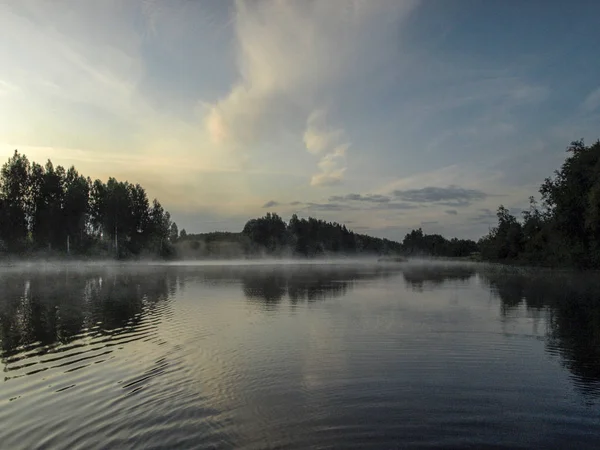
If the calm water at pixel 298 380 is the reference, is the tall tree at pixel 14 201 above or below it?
above

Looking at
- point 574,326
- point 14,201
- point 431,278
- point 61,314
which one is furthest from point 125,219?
point 574,326

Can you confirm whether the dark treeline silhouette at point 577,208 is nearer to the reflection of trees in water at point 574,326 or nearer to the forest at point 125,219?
the forest at point 125,219

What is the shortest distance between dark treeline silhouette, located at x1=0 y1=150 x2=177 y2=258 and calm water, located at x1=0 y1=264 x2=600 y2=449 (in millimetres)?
91243

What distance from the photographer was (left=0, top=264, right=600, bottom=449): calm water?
370 inches

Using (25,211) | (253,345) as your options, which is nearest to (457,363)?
(253,345)

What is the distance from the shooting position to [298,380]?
13.4 metres

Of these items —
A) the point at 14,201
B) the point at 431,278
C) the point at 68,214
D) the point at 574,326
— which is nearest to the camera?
the point at 574,326

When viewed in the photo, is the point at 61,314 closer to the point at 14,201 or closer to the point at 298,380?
the point at 298,380

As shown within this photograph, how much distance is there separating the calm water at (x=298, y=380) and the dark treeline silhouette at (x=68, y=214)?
9124cm

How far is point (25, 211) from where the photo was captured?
348ft

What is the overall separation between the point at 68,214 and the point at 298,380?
117 m

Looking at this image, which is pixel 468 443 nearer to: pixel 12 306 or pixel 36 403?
pixel 36 403

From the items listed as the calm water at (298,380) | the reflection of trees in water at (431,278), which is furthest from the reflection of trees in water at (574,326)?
the reflection of trees in water at (431,278)

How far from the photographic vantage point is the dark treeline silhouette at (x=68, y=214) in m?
104
